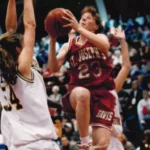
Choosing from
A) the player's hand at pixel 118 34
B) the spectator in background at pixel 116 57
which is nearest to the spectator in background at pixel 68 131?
the spectator in background at pixel 116 57

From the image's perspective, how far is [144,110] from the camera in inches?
445

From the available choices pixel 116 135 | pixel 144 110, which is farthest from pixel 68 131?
pixel 116 135

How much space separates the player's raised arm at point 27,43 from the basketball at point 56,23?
0.74 metres

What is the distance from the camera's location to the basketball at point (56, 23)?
4.57 meters

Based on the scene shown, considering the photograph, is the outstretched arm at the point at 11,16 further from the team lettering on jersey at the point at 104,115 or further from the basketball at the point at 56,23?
the team lettering on jersey at the point at 104,115

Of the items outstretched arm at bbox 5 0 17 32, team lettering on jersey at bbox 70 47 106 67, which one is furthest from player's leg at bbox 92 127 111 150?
outstretched arm at bbox 5 0 17 32

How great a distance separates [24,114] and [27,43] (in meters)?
0.55

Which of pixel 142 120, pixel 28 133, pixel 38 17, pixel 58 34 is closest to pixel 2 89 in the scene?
pixel 28 133

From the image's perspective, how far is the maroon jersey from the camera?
4.91m

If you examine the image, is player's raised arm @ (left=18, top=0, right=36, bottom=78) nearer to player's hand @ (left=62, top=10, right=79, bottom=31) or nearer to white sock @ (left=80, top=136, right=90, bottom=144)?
player's hand @ (left=62, top=10, right=79, bottom=31)

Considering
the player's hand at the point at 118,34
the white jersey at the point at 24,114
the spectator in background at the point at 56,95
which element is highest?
the player's hand at the point at 118,34

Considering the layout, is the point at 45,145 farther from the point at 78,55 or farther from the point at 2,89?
the point at 78,55

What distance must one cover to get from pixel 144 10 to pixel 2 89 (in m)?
17.5

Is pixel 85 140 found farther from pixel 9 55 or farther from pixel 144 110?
pixel 144 110
